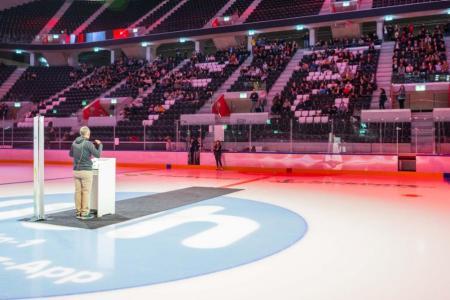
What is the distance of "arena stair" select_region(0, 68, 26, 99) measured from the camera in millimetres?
35469

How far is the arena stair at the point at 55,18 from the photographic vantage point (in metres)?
40.2

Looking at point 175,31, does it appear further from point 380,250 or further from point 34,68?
point 380,250

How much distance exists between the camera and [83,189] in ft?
23.5

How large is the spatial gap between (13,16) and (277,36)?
24645 millimetres

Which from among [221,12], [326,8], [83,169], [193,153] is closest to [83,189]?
[83,169]

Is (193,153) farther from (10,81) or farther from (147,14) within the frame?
(10,81)

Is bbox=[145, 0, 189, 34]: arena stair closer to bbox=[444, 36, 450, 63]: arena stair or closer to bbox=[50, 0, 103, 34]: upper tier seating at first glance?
bbox=[50, 0, 103, 34]: upper tier seating

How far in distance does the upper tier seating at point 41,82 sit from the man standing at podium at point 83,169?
28.7m

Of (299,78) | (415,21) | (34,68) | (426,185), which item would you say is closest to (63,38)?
(34,68)

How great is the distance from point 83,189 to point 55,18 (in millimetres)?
39525

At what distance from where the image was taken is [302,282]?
4.24 meters

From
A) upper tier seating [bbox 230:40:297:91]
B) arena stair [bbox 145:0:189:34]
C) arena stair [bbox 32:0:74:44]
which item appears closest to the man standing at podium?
upper tier seating [bbox 230:40:297:91]

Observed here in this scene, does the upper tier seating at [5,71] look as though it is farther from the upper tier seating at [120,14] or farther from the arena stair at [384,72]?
the arena stair at [384,72]

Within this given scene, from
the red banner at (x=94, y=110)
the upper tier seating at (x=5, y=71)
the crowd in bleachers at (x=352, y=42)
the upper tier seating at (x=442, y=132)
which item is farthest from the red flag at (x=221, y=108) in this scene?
the upper tier seating at (x=5, y=71)
